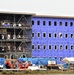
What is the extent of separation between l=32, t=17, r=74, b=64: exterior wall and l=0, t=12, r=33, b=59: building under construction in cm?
316

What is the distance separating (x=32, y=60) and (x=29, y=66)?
14.9 feet

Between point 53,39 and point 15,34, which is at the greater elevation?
point 15,34

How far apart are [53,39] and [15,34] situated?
31.1ft

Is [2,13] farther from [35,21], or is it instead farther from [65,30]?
[65,30]

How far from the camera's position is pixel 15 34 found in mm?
83438

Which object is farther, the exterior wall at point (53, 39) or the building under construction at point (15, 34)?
the exterior wall at point (53, 39)

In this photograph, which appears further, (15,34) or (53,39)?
(53,39)

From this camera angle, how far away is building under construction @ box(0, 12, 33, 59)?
81.9 m

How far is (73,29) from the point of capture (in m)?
90.2

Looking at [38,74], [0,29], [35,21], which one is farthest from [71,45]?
[38,74]

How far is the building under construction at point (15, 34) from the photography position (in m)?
81.9

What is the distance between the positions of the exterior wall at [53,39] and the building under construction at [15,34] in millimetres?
3158

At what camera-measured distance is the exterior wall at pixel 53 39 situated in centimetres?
8769

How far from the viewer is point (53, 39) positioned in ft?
291
